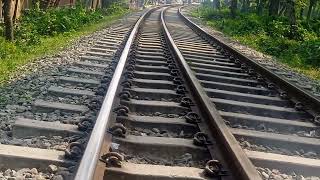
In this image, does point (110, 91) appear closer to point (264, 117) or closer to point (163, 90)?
point (163, 90)

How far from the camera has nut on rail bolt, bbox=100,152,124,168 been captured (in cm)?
329

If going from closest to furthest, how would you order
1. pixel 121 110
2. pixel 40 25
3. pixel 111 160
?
pixel 111 160, pixel 121 110, pixel 40 25

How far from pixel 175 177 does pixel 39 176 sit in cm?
85

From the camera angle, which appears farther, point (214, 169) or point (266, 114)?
point (266, 114)

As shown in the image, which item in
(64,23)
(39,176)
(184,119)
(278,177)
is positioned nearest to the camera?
(39,176)

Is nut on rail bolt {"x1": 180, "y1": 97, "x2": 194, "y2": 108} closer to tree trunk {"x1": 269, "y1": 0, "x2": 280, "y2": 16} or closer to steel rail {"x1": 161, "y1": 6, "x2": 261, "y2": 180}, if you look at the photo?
steel rail {"x1": 161, "y1": 6, "x2": 261, "y2": 180}

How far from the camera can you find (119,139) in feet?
12.7

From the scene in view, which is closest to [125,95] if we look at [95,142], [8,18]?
[95,142]

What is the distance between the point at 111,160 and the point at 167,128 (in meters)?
1.24

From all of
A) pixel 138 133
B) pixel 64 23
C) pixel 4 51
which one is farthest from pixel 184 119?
pixel 64 23

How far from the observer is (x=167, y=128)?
448 cm

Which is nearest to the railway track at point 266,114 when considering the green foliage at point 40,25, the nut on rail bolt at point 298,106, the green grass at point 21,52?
the nut on rail bolt at point 298,106

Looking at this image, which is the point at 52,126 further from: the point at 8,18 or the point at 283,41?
the point at 283,41

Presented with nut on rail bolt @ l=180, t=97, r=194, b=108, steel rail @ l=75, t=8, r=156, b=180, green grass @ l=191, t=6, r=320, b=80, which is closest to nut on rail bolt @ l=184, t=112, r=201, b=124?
nut on rail bolt @ l=180, t=97, r=194, b=108
